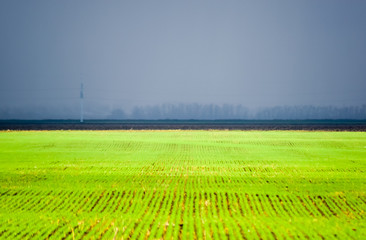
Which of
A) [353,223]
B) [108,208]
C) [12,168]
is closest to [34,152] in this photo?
[12,168]

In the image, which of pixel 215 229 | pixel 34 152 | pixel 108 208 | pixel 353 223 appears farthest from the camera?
pixel 34 152

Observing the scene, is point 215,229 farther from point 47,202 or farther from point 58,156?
point 58,156

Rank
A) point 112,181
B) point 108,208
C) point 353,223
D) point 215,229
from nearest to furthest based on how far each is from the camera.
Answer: point 215,229
point 353,223
point 108,208
point 112,181

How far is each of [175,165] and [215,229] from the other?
12.6 m

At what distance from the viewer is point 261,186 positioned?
17.7m

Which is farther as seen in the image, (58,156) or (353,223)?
(58,156)

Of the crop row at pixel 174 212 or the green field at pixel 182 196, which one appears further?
the green field at pixel 182 196

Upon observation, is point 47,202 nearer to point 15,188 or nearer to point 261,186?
point 15,188

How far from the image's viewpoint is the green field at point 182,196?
1145cm

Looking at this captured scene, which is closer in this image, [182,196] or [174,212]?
[174,212]

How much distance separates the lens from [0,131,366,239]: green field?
11.4 m

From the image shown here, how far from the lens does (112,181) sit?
18797 mm

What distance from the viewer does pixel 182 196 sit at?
1580cm

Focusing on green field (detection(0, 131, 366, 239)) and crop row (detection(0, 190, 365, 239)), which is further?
green field (detection(0, 131, 366, 239))
